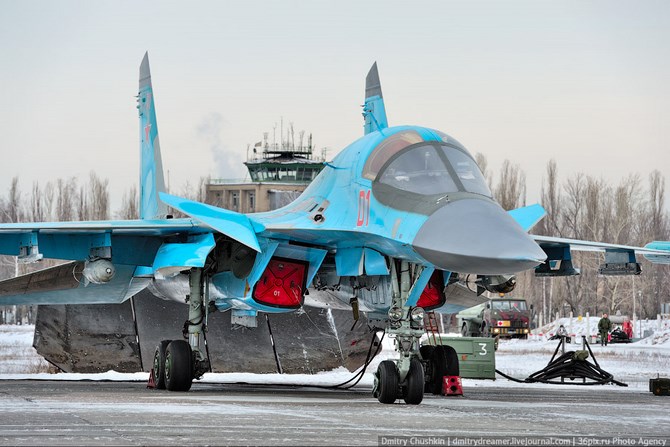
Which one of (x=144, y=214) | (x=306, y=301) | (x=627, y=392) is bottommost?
(x=627, y=392)

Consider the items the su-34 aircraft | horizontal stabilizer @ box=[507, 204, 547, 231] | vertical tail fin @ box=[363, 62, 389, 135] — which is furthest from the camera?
vertical tail fin @ box=[363, 62, 389, 135]

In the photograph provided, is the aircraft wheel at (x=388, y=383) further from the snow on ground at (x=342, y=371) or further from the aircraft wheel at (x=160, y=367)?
the snow on ground at (x=342, y=371)

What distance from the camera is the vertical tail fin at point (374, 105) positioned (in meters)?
14.7

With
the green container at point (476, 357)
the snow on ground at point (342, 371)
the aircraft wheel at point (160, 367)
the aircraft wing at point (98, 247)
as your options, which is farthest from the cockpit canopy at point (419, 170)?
the green container at point (476, 357)

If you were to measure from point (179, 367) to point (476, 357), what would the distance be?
7.22 metres

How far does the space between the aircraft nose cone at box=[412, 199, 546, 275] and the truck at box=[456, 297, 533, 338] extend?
3170cm

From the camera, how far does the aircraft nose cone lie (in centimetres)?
956

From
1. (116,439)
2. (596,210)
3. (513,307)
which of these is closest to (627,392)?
(116,439)

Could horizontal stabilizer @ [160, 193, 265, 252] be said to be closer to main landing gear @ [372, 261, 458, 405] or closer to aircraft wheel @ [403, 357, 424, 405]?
main landing gear @ [372, 261, 458, 405]

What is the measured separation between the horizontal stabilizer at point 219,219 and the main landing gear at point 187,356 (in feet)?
5.59

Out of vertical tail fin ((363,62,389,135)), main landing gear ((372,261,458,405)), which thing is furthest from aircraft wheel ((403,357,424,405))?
vertical tail fin ((363,62,389,135))

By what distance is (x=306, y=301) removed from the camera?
1606 centimetres

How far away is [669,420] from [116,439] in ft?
16.1

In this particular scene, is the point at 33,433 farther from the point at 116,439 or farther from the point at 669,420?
the point at 669,420
